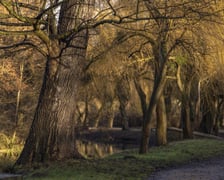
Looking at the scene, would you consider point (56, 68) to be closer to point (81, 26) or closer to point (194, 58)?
point (81, 26)

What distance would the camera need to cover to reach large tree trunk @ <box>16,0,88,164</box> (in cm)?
1460

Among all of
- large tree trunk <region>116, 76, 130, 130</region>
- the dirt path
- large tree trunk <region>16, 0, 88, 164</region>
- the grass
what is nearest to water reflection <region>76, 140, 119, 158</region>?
the grass

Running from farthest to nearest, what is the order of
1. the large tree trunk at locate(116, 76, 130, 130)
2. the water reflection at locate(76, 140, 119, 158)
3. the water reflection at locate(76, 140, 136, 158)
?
the large tree trunk at locate(116, 76, 130, 130), the water reflection at locate(76, 140, 136, 158), the water reflection at locate(76, 140, 119, 158)

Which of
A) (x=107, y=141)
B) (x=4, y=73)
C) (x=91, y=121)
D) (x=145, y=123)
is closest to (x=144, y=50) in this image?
(x=145, y=123)

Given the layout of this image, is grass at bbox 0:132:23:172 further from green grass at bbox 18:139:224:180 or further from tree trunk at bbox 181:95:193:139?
tree trunk at bbox 181:95:193:139

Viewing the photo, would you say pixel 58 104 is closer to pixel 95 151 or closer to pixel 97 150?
pixel 95 151

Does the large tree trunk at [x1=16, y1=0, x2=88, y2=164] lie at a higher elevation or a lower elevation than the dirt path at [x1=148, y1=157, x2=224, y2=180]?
higher

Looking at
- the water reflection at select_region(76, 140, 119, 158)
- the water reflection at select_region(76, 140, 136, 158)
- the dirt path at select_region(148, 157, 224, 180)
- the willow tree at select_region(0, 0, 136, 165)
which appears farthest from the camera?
the water reflection at select_region(76, 140, 136, 158)

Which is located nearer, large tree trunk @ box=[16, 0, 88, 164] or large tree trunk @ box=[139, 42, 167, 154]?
large tree trunk @ box=[16, 0, 88, 164]

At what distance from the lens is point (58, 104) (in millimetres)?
14852

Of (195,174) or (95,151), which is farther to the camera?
(95,151)

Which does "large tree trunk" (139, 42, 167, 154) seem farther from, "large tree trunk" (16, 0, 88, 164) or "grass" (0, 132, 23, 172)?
"grass" (0, 132, 23, 172)

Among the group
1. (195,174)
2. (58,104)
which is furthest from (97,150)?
(195,174)

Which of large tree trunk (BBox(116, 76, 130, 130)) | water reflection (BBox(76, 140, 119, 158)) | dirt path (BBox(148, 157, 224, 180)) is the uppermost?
large tree trunk (BBox(116, 76, 130, 130))
